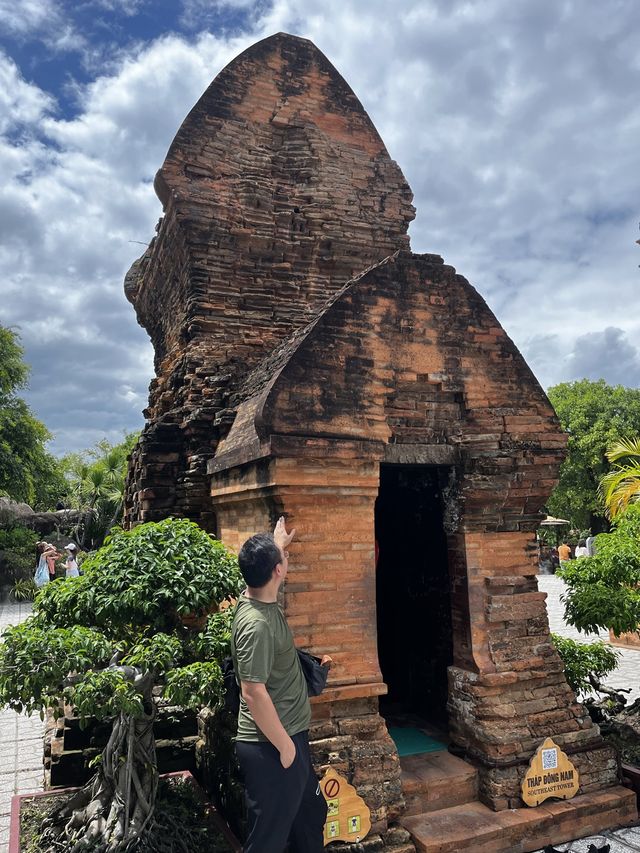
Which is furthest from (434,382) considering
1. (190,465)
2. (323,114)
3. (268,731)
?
(323,114)

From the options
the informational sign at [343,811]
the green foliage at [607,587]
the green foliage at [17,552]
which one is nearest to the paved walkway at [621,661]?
the green foliage at [607,587]

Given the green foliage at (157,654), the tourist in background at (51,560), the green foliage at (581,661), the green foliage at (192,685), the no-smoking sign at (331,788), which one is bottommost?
the no-smoking sign at (331,788)

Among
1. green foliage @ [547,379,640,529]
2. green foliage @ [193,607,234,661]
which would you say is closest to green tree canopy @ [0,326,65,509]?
green foliage @ [193,607,234,661]

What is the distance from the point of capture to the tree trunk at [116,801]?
153 inches

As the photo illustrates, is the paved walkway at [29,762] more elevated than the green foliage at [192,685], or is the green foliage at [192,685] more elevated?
the green foliage at [192,685]

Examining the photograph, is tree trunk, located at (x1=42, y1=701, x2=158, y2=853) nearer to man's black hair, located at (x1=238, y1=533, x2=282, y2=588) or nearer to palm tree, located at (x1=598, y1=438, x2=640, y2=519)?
man's black hair, located at (x1=238, y1=533, x2=282, y2=588)

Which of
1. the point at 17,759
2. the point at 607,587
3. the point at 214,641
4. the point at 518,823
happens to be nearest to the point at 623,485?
the point at 607,587

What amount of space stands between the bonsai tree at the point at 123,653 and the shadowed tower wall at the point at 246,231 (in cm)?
203

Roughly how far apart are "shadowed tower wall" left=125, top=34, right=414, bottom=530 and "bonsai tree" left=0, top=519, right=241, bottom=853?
2.03m

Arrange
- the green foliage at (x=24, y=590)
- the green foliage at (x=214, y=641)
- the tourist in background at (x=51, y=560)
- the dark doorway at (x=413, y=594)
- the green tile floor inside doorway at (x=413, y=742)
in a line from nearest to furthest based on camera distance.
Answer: the green foliage at (x=214, y=641) → the green tile floor inside doorway at (x=413, y=742) → the dark doorway at (x=413, y=594) → the tourist in background at (x=51, y=560) → the green foliage at (x=24, y=590)

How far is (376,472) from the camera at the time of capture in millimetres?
4738

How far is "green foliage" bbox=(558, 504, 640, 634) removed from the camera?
577cm

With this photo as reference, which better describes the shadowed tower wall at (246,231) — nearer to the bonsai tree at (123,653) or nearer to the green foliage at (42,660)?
the bonsai tree at (123,653)

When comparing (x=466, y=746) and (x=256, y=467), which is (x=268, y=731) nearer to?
(x=256, y=467)
